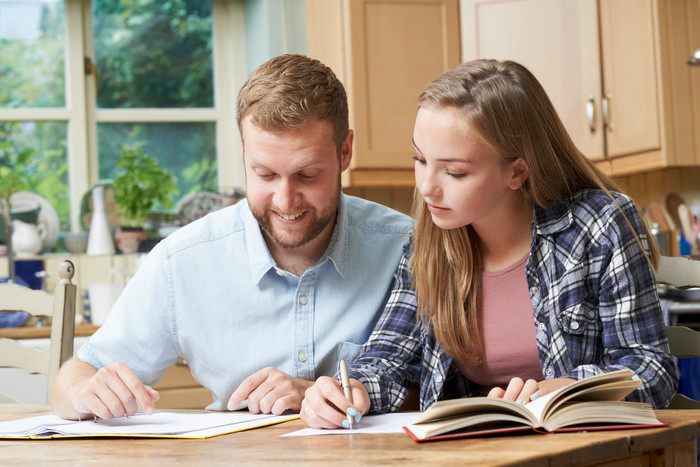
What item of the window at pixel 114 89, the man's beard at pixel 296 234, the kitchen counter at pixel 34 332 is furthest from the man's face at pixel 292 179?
the window at pixel 114 89

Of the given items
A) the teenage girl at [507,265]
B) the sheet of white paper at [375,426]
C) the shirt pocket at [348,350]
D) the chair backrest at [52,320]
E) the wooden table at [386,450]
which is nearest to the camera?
the wooden table at [386,450]

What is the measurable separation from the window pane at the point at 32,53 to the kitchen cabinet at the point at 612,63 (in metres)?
1.81

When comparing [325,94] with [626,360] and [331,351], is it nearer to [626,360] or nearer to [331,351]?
[331,351]

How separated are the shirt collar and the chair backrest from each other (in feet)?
1.39

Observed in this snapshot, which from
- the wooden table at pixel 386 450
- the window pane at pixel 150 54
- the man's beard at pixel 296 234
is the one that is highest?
the window pane at pixel 150 54

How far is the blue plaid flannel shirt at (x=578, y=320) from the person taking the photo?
1242 mm

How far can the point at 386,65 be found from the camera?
330cm

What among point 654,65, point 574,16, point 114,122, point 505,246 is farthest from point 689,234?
point 114,122

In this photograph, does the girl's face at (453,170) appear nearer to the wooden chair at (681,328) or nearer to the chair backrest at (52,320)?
the wooden chair at (681,328)

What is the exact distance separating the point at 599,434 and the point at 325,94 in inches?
30.0

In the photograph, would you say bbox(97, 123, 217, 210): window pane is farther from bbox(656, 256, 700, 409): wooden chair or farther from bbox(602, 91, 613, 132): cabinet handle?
bbox(656, 256, 700, 409): wooden chair

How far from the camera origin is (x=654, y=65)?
113 inches

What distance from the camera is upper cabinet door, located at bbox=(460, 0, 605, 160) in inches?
121

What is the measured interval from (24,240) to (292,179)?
2.34m
